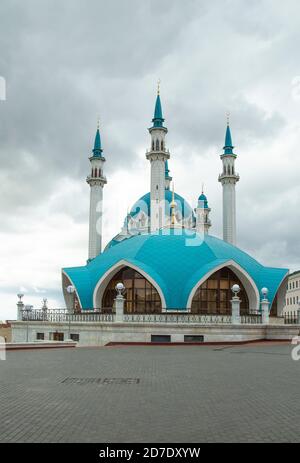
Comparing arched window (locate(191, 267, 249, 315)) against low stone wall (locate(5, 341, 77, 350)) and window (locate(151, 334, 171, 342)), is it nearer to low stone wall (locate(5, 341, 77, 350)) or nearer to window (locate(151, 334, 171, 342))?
window (locate(151, 334, 171, 342))

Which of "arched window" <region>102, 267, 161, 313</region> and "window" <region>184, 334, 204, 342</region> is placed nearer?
"window" <region>184, 334, 204, 342</region>

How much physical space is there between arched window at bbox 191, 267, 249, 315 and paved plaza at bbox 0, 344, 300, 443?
64.6 ft

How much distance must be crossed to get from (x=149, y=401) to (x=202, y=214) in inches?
2660

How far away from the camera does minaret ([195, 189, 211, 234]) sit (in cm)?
7506

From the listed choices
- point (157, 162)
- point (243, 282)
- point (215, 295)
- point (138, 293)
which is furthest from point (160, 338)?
point (157, 162)

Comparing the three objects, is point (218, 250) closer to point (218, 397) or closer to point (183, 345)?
point (183, 345)

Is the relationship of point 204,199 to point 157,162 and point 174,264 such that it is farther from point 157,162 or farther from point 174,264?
point 174,264

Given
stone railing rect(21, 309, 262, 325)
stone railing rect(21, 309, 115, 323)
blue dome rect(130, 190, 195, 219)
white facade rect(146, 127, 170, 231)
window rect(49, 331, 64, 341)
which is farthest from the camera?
blue dome rect(130, 190, 195, 219)

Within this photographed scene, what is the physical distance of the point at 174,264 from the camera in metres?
37.2

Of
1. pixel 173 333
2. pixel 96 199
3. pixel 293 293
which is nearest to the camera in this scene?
pixel 173 333

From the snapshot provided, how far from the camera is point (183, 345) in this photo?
2616cm

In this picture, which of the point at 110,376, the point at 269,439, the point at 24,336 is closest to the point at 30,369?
the point at 110,376

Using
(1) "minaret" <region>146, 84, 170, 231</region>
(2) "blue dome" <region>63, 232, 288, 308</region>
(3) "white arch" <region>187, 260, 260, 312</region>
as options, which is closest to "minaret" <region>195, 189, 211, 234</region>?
(1) "minaret" <region>146, 84, 170, 231</region>
